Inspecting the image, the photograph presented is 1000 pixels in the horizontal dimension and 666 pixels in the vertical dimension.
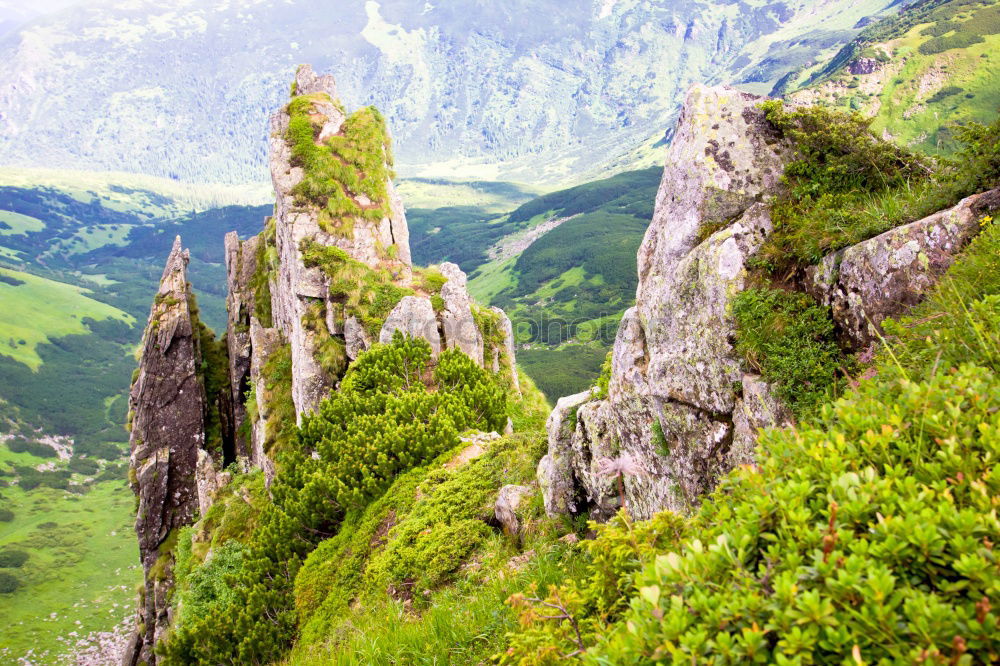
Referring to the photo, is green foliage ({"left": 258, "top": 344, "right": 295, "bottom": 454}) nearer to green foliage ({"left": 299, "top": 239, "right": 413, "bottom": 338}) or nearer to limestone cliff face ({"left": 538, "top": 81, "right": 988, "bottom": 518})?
green foliage ({"left": 299, "top": 239, "right": 413, "bottom": 338})

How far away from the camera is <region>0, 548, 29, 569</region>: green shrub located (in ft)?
552

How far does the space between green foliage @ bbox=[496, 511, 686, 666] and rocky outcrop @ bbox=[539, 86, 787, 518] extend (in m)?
2.93

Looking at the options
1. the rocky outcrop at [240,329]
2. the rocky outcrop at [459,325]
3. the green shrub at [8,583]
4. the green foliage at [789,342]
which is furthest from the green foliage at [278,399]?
the green shrub at [8,583]

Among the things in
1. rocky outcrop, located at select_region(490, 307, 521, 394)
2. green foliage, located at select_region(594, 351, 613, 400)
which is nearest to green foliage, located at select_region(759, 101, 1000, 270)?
green foliage, located at select_region(594, 351, 613, 400)

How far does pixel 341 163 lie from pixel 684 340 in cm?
2905

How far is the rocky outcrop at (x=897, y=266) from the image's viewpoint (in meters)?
6.56

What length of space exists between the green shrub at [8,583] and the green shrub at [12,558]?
935 centimetres

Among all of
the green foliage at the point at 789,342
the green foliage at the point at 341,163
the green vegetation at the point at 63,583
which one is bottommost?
the green vegetation at the point at 63,583

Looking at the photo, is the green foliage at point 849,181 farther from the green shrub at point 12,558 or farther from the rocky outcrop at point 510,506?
the green shrub at point 12,558

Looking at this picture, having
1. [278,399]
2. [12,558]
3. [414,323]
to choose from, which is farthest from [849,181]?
[12,558]

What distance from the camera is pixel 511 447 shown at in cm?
1536

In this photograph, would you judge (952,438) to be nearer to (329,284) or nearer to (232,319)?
(329,284)

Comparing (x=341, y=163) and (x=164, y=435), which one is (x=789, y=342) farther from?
(x=164, y=435)

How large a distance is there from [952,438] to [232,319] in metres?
45.5
